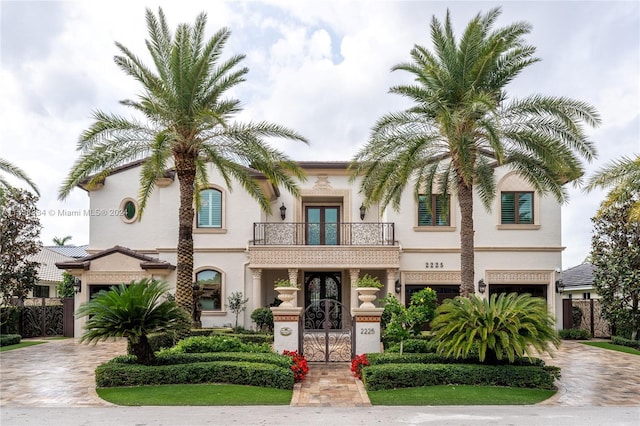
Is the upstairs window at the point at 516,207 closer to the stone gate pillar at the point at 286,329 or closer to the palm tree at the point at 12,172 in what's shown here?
the stone gate pillar at the point at 286,329

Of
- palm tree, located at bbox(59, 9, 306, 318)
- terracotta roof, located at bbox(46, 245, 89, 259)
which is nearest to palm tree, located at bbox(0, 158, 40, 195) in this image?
palm tree, located at bbox(59, 9, 306, 318)

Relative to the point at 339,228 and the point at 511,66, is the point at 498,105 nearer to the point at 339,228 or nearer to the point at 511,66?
the point at 511,66

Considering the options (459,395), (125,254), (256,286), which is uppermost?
(125,254)

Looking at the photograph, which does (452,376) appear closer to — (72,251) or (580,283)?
(580,283)

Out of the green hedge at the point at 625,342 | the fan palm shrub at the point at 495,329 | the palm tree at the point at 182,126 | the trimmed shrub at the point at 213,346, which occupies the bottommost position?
the green hedge at the point at 625,342

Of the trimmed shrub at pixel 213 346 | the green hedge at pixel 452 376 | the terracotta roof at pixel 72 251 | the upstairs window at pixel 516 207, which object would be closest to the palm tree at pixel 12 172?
the trimmed shrub at pixel 213 346

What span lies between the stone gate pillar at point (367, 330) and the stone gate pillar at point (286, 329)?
62.3 inches

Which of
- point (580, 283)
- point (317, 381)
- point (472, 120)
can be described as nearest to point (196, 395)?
point (317, 381)

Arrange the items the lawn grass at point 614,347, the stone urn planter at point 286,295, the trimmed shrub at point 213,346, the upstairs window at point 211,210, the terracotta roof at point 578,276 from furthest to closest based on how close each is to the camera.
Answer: the terracotta roof at point 578,276
the upstairs window at point 211,210
the lawn grass at point 614,347
the stone urn planter at point 286,295
the trimmed shrub at point 213,346

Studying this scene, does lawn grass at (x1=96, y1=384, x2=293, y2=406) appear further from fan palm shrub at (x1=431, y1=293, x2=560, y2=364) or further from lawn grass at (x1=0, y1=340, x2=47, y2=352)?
lawn grass at (x1=0, y1=340, x2=47, y2=352)

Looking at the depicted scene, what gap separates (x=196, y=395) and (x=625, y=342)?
16.4m

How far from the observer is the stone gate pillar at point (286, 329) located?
49.7 ft

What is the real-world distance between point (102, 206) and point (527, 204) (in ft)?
60.0

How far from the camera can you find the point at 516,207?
78.0ft
